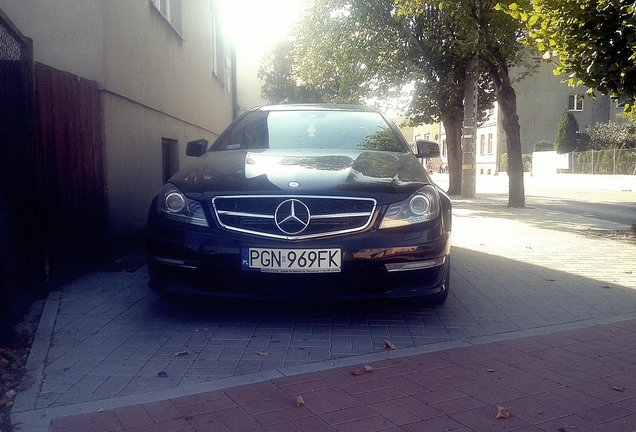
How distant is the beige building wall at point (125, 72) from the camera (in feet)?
21.9

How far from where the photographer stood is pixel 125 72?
750 cm

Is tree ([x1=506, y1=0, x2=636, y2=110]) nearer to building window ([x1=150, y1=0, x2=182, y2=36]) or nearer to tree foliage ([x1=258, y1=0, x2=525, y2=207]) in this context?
building window ([x1=150, y1=0, x2=182, y2=36])

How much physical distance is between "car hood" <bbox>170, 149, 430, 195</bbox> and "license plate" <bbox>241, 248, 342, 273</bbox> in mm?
429

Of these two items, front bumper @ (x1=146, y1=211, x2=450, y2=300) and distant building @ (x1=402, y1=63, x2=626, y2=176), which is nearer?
front bumper @ (x1=146, y1=211, x2=450, y2=300)

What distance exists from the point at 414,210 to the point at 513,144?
12.5 m

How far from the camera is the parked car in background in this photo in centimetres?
415

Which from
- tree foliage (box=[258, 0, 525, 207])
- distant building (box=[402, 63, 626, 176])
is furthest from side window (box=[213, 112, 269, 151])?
distant building (box=[402, 63, 626, 176])

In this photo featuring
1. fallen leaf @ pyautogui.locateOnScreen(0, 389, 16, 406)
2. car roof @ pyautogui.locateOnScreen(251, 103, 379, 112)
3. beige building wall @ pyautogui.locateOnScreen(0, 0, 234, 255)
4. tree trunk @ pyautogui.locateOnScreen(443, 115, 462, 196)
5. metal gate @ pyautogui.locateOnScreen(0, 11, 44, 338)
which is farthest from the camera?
tree trunk @ pyautogui.locateOnScreen(443, 115, 462, 196)

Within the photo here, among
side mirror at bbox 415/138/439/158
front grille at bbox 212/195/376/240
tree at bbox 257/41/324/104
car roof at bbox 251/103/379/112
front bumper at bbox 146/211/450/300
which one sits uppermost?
tree at bbox 257/41/324/104

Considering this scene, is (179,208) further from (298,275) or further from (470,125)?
(470,125)

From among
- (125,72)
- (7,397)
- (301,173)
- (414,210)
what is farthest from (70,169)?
(414,210)

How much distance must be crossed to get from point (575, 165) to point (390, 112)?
554 inches

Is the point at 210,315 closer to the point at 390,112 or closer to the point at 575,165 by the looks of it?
the point at 390,112

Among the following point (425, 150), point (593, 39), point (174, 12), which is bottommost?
point (425, 150)
